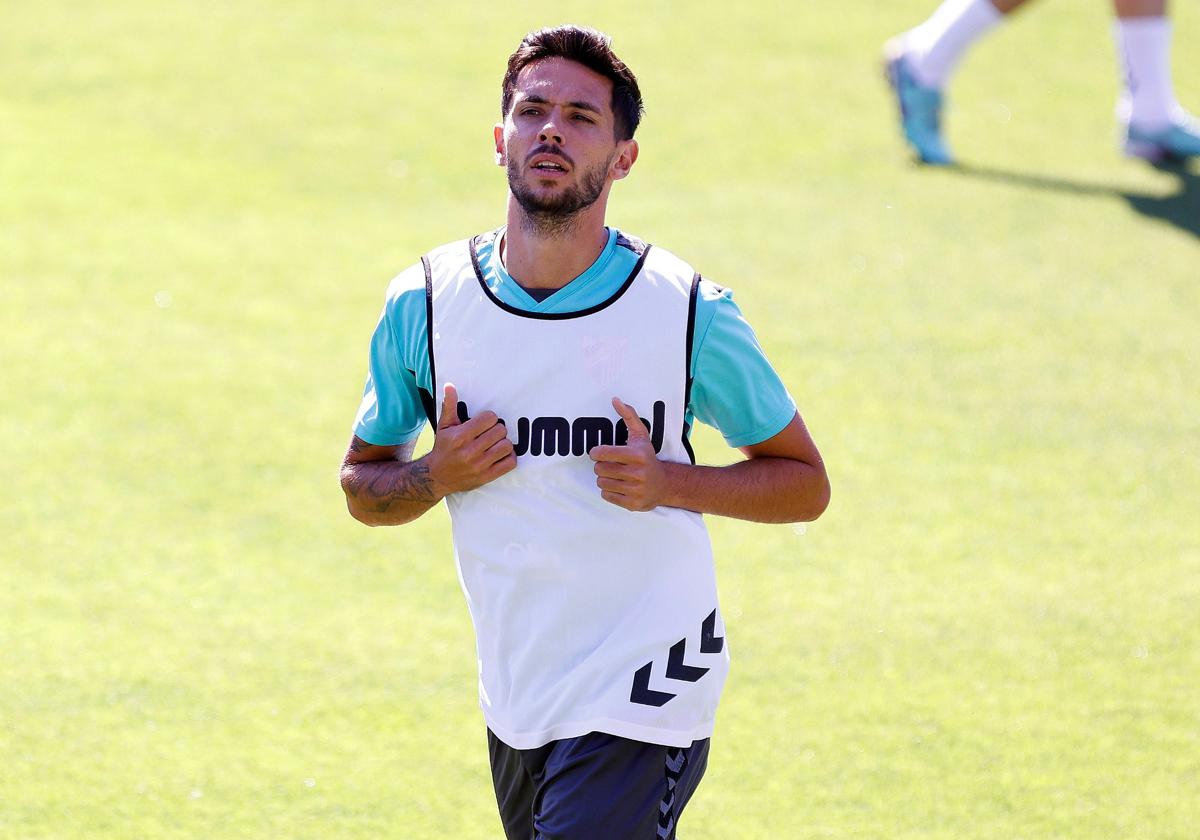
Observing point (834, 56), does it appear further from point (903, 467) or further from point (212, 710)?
point (212, 710)

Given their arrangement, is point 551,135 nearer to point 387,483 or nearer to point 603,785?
point 387,483

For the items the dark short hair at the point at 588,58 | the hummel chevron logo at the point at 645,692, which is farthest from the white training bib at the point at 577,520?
the dark short hair at the point at 588,58

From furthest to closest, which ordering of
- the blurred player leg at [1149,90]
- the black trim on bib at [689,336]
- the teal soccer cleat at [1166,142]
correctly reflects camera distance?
the teal soccer cleat at [1166,142] → the blurred player leg at [1149,90] → the black trim on bib at [689,336]

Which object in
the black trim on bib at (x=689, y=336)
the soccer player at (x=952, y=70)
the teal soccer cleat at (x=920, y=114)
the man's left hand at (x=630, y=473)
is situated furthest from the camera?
the teal soccer cleat at (x=920, y=114)

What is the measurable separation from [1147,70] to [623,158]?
21.4 feet

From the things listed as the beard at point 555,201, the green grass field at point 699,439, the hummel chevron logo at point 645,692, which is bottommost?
the green grass field at point 699,439

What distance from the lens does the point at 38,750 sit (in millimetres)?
4453

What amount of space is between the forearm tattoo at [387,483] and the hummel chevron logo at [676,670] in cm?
49

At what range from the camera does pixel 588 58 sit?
3029 millimetres

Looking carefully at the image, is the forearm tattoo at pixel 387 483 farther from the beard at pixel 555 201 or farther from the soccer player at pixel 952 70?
the soccer player at pixel 952 70

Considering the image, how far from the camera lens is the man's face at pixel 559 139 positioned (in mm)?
2951

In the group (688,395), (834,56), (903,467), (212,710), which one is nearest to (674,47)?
(834,56)

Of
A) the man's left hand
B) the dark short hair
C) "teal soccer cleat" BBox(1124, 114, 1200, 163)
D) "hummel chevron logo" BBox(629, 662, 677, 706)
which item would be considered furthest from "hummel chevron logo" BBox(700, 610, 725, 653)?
"teal soccer cleat" BBox(1124, 114, 1200, 163)

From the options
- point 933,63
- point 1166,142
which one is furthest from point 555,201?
point 1166,142
